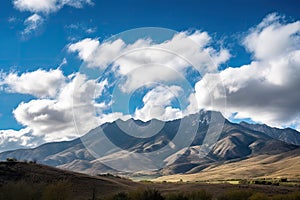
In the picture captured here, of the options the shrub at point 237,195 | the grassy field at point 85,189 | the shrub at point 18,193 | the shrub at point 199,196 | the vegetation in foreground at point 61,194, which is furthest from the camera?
the shrub at point 199,196

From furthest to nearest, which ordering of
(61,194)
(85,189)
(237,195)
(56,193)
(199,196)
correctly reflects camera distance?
1. (85,189)
2. (199,196)
3. (237,195)
4. (61,194)
5. (56,193)

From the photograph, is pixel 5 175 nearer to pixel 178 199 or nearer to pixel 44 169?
pixel 44 169

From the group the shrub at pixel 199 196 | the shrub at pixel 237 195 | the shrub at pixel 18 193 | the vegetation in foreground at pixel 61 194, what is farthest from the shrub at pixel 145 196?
the shrub at pixel 18 193

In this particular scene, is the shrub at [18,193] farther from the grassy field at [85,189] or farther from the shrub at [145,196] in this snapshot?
the shrub at [145,196]

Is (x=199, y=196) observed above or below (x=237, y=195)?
above

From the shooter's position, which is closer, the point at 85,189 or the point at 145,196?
the point at 145,196

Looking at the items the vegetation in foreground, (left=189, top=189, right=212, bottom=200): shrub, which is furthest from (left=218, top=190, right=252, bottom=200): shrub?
(left=189, top=189, right=212, bottom=200): shrub

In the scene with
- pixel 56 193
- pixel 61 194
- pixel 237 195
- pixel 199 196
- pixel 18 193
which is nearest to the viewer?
pixel 18 193

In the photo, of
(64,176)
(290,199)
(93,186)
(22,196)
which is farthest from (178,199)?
(64,176)

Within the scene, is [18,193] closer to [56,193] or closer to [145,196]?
[56,193]

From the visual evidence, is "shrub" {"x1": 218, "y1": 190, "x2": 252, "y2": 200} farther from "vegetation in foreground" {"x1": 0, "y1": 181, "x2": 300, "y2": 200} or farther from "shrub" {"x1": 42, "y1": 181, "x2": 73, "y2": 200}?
"shrub" {"x1": 42, "y1": 181, "x2": 73, "y2": 200}

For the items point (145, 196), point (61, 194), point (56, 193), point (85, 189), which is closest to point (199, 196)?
point (145, 196)

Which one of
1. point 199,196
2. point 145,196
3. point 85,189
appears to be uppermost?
point 85,189

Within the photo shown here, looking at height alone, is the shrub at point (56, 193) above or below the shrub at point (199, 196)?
above
